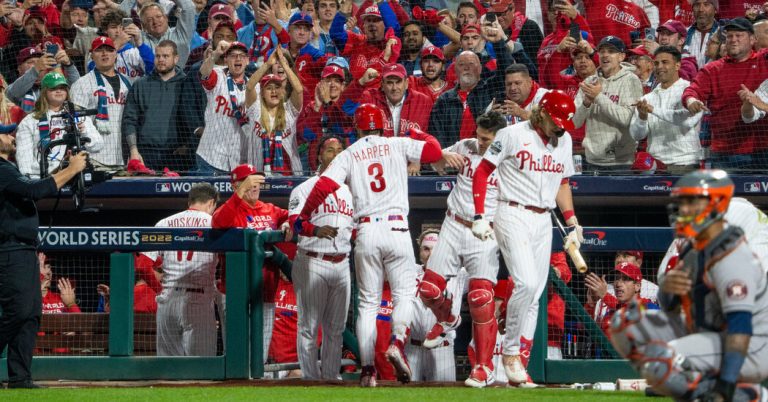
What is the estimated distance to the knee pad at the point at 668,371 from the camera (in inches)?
168

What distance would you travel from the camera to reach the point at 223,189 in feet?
32.7

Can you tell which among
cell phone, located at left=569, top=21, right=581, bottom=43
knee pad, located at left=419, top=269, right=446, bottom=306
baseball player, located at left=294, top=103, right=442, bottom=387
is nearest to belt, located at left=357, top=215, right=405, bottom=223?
baseball player, located at left=294, top=103, right=442, bottom=387

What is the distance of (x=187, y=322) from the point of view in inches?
335

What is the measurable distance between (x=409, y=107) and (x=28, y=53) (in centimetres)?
412

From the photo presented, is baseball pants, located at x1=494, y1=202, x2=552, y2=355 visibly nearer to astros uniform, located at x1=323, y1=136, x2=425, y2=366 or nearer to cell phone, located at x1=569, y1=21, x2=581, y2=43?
astros uniform, located at x1=323, y1=136, x2=425, y2=366

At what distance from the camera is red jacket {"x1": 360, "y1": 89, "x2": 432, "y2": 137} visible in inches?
398

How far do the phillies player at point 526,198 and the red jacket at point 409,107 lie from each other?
114 inches

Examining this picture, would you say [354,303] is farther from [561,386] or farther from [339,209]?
[561,386]

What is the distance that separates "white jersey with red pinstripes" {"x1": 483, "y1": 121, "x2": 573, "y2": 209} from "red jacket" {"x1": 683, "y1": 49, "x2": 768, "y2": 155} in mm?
2715

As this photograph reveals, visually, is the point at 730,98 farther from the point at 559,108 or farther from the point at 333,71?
the point at 333,71

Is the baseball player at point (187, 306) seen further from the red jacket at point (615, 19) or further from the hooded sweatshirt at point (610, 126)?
the red jacket at point (615, 19)

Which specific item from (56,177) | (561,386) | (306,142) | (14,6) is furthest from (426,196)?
(14,6)

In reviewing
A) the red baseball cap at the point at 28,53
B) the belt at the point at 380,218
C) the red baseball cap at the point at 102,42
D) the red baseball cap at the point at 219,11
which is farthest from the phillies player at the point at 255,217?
the red baseball cap at the point at 28,53

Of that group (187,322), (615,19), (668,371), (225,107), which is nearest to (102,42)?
(225,107)
